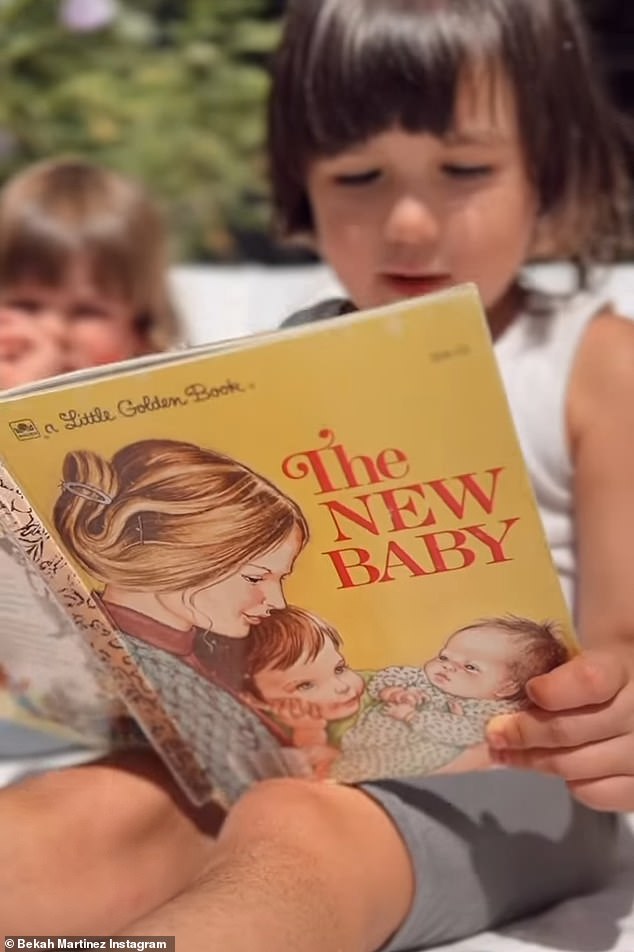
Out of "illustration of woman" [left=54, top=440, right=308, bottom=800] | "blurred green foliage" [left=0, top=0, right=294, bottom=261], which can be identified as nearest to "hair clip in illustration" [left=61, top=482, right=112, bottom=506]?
"illustration of woman" [left=54, top=440, right=308, bottom=800]

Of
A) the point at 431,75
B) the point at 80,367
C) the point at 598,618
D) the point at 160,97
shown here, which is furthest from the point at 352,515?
the point at 160,97

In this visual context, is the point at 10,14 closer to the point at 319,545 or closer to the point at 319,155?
the point at 319,155

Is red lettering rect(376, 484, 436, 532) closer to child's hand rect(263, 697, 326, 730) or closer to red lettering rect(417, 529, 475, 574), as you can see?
red lettering rect(417, 529, 475, 574)

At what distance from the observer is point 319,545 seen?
1.66 feet

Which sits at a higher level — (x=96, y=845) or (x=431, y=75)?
(x=431, y=75)

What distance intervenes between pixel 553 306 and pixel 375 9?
225mm

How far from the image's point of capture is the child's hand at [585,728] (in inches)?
20.9

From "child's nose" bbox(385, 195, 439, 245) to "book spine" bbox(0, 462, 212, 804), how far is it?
0.29 metres

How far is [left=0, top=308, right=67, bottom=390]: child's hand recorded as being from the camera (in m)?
1.00

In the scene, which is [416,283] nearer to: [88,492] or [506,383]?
[506,383]

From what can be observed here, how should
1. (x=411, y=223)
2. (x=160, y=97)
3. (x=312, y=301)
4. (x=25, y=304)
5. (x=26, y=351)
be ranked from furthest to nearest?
(x=160, y=97) < (x=25, y=304) < (x=26, y=351) < (x=312, y=301) < (x=411, y=223)

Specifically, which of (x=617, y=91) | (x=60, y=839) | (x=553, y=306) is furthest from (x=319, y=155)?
(x=617, y=91)

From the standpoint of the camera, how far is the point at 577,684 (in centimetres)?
53

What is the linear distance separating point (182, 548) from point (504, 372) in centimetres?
33
